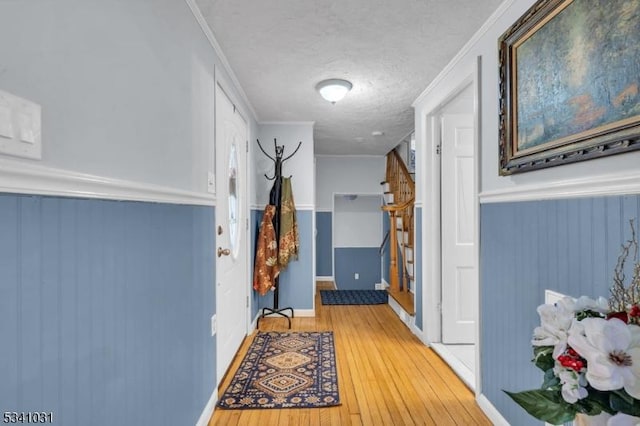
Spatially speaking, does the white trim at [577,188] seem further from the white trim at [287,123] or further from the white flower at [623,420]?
the white trim at [287,123]

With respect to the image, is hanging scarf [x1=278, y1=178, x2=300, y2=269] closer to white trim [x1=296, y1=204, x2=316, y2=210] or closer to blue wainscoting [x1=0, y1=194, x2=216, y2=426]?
white trim [x1=296, y1=204, x2=316, y2=210]

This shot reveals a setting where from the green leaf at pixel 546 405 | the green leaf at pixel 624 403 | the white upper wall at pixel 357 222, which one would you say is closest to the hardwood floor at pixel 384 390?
the green leaf at pixel 546 405

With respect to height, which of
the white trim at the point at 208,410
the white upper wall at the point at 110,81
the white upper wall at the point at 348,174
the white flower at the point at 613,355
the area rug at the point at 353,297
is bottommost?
the area rug at the point at 353,297

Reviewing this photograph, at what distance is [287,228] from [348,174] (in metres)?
2.80

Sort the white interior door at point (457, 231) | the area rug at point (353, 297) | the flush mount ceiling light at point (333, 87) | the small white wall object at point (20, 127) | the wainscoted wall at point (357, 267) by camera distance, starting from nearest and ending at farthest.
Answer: the small white wall object at point (20, 127), the flush mount ceiling light at point (333, 87), the white interior door at point (457, 231), the area rug at point (353, 297), the wainscoted wall at point (357, 267)

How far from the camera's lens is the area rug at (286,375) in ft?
7.00

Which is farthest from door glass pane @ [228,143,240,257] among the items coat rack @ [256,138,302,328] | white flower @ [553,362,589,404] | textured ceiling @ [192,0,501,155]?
white flower @ [553,362,589,404]

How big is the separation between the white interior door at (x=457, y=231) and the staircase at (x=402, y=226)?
0.86 metres

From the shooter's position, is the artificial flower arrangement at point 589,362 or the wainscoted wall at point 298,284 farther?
the wainscoted wall at point 298,284

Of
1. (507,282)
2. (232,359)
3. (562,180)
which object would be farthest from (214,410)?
(562,180)

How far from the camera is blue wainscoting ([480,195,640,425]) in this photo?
1206 mm

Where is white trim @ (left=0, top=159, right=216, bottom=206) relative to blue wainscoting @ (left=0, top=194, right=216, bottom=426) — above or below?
above

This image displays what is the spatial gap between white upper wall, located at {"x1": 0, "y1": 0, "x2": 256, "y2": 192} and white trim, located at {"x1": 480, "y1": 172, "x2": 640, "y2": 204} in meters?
1.70

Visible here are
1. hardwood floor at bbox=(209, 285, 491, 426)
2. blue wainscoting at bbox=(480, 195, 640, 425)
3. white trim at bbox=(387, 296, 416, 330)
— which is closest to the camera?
blue wainscoting at bbox=(480, 195, 640, 425)
